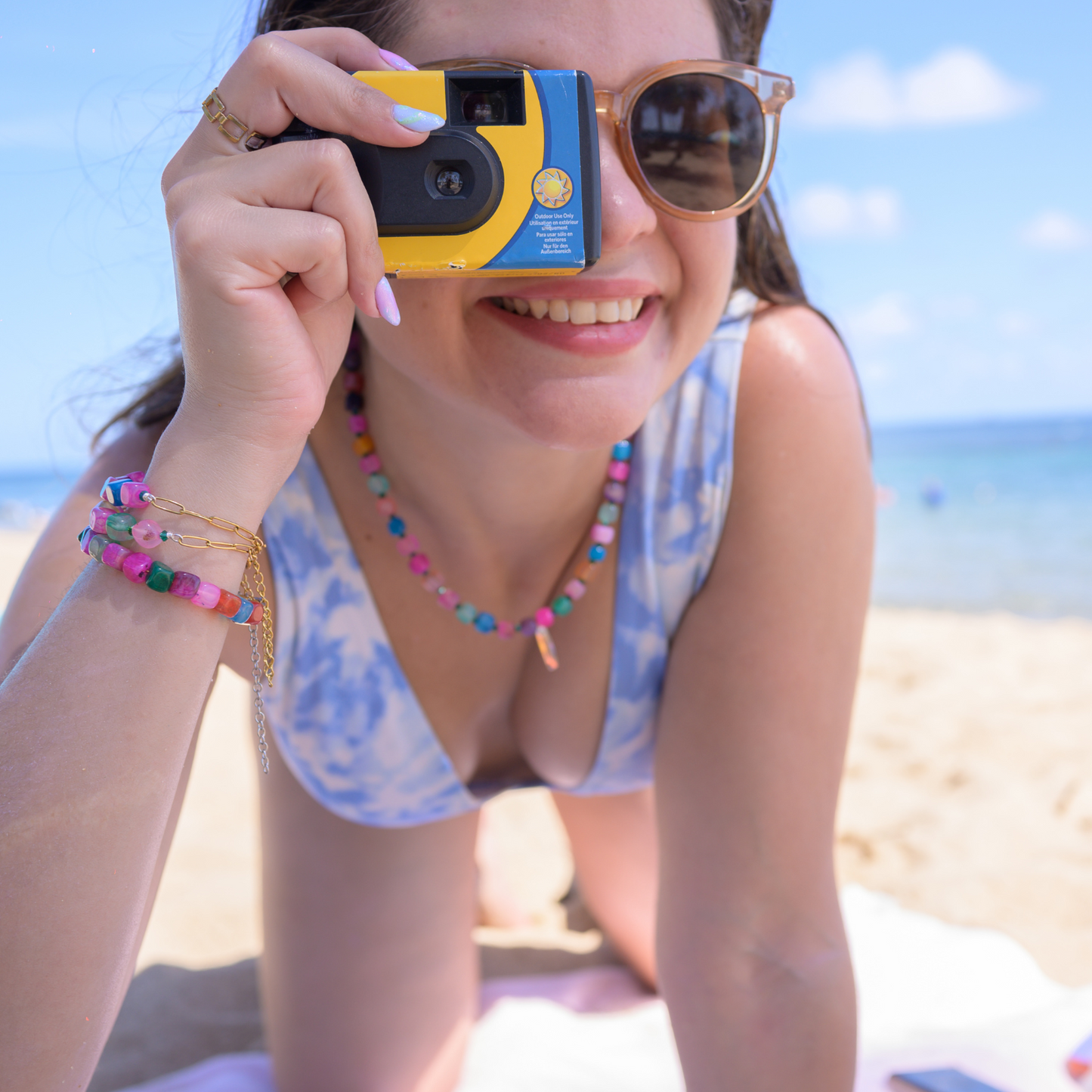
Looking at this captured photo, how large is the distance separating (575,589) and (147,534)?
709 millimetres

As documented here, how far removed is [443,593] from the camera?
1507 mm

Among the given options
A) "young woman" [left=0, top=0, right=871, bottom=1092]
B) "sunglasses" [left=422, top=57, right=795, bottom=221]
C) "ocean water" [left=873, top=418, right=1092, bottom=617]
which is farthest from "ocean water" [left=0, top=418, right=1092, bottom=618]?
"sunglasses" [left=422, top=57, right=795, bottom=221]

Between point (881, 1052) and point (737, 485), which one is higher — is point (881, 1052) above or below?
below

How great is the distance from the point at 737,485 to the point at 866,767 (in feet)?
7.13

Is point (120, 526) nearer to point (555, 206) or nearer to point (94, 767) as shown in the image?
point (94, 767)

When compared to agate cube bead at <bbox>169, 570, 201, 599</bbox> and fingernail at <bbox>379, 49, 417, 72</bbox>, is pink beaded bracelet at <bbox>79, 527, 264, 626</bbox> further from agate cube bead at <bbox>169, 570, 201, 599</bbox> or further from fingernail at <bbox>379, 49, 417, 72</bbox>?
fingernail at <bbox>379, 49, 417, 72</bbox>

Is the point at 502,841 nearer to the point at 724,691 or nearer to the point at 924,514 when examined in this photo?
the point at 724,691

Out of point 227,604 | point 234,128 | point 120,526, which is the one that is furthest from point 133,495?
point 234,128

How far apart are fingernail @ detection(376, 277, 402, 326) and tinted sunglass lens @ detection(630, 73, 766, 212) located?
34 centimetres

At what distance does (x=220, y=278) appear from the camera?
0.91 m

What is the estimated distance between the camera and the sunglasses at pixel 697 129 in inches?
42.4

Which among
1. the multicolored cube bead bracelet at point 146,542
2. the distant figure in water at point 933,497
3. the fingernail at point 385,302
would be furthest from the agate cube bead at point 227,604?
the distant figure in water at point 933,497

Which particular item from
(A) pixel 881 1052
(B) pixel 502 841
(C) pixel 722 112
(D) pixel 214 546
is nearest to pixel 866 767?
(B) pixel 502 841

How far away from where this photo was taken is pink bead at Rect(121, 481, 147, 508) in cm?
94
